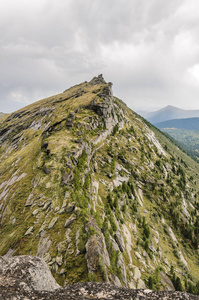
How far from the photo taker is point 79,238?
21.9 meters

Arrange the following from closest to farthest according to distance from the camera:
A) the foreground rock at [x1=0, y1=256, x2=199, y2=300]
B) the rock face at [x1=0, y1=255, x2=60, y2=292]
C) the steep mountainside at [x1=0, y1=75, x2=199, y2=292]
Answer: the foreground rock at [x1=0, y1=256, x2=199, y2=300] → the rock face at [x1=0, y1=255, x2=60, y2=292] → the steep mountainside at [x1=0, y1=75, x2=199, y2=292]

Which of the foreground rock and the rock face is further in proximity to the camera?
the rock face

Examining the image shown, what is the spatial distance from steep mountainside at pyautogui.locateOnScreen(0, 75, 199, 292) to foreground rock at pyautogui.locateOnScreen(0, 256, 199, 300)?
9.72 metres

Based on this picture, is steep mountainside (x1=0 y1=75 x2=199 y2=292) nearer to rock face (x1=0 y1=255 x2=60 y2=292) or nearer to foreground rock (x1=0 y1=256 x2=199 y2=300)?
rock face (x1=0 y1=255 x2=60 y2=292)

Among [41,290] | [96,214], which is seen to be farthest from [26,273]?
[96,214]

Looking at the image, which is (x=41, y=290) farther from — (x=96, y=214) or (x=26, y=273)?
(x=96, y=214)

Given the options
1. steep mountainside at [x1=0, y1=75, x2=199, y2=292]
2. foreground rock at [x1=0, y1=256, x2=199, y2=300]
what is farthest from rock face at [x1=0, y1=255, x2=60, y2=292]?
steep mountainside at [x1=0, y1=75, x2=199, y2=292]

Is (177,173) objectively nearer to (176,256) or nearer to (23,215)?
(176,256)

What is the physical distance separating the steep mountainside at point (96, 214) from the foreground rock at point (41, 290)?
972 cm

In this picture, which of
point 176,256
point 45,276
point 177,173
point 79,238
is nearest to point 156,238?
point 176,256

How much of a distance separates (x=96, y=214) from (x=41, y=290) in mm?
26501

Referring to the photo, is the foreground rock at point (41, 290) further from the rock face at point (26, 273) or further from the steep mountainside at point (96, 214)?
the steep mountainside at point (96, 214)

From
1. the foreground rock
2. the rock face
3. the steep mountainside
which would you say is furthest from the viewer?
the steep mountainside

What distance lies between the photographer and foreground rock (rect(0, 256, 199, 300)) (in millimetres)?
8396
